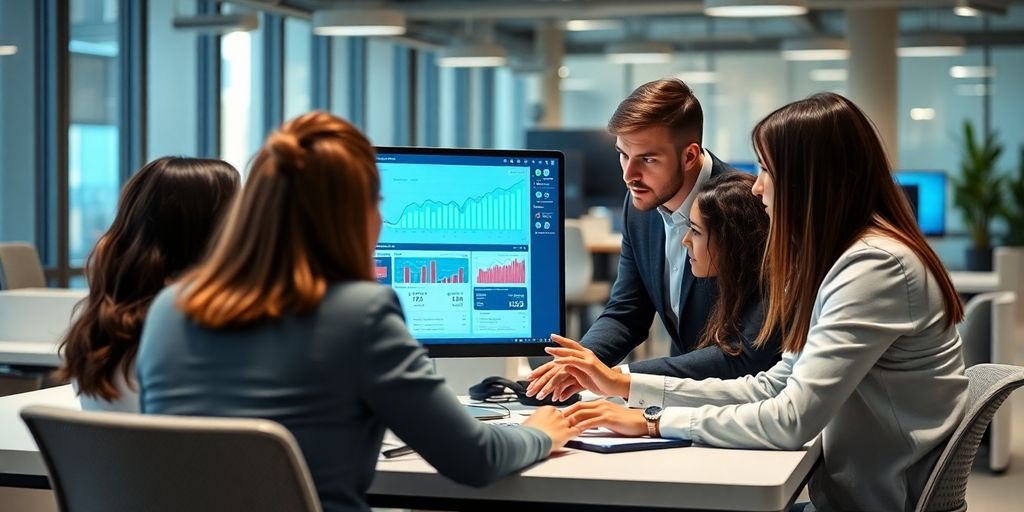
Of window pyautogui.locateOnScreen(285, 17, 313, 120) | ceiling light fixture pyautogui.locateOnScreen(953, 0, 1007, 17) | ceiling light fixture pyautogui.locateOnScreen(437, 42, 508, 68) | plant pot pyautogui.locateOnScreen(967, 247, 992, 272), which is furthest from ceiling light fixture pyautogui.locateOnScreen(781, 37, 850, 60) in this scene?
window pyautogui.locateOnScreen(285, 17, 313, 120)

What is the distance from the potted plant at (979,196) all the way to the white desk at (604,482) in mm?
Answer: 11738

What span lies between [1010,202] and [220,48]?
28.1ft

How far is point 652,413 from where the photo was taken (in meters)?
1.97

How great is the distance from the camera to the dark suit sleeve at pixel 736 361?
7.48 ft

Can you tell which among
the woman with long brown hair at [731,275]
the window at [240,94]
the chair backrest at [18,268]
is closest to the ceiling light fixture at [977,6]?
the window at [240,94]

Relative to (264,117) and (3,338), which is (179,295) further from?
(264,117)

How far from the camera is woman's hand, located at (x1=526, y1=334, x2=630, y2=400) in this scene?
2.07 meters

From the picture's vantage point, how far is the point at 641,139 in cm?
251

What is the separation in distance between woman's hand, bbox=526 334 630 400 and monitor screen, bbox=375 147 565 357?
7 centimetres

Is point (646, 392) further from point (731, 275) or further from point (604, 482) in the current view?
point (604, 482)

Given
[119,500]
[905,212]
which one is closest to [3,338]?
[119,500]

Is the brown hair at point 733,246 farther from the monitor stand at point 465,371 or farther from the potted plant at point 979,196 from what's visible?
the potted plant at point 979,196

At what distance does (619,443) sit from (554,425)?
0.38ft

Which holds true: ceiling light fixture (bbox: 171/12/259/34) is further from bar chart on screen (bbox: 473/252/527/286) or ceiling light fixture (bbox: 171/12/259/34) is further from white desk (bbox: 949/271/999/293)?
bar chart on screen (bbox: 473/252/527/286)
